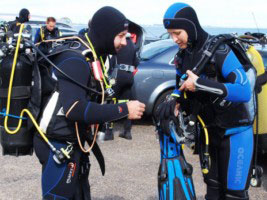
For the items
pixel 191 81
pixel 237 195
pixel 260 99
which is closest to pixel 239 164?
pixel 237 195

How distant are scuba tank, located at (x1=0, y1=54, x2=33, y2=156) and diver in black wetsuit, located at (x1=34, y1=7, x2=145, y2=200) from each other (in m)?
0.11

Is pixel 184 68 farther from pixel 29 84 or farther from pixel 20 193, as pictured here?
pixel 20 193

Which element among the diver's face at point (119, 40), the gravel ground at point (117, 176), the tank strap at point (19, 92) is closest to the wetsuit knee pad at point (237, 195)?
the gravel ground at point (117, 176)

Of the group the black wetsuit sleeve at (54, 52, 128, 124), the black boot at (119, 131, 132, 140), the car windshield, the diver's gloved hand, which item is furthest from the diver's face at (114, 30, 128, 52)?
the car windshield

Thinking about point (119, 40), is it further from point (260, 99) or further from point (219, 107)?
point (260, 99)

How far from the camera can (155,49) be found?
7836mm

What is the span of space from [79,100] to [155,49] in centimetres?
548

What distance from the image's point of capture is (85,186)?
3098 millimetres

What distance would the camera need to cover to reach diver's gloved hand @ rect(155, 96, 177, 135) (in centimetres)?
306

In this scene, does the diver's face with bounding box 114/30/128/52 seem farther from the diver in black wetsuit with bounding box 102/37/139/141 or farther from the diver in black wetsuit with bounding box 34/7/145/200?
the diver in black wetsuit with bounding box 102/37/139/141

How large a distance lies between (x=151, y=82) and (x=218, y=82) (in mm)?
4404

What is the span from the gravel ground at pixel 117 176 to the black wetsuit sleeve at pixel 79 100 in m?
2.06

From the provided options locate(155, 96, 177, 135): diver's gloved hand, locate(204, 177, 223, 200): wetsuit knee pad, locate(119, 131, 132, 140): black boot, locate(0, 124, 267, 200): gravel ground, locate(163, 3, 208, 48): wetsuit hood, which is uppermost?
locate(163, 3, 208, 48): wetsuit hood

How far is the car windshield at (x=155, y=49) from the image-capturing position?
762cm
